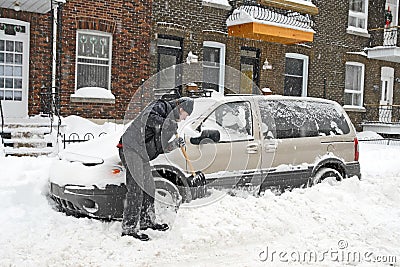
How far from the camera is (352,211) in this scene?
7.64m

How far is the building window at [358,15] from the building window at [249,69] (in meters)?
5.81

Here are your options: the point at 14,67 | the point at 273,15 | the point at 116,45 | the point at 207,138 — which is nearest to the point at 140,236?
the point at 207,138

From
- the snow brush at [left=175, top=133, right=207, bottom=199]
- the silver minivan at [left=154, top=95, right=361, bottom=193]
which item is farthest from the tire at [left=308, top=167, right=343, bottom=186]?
the snow brush at [left=175, top=133, right=207, bottom=199]

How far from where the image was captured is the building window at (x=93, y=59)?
14.3 m

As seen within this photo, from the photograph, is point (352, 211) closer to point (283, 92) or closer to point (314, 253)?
point (314, 253)

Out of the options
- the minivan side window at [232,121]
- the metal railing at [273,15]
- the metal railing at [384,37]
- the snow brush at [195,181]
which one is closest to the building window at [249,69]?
the metal railing at [273,15]

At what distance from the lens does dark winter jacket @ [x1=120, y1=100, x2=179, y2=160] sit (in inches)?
238

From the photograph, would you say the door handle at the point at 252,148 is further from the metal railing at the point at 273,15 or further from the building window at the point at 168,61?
the metal railing at the point at 273,15

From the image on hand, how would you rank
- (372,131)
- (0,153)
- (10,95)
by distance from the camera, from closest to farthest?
1. (0,153)
2. (10,95)
3. (372,131)

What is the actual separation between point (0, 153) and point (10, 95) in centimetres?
350

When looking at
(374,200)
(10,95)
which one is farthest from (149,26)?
(374,200)

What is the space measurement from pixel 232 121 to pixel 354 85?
52.5ft

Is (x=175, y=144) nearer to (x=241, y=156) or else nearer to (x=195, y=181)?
(x=195, y=181)

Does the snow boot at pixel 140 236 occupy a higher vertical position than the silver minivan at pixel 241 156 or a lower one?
lower
